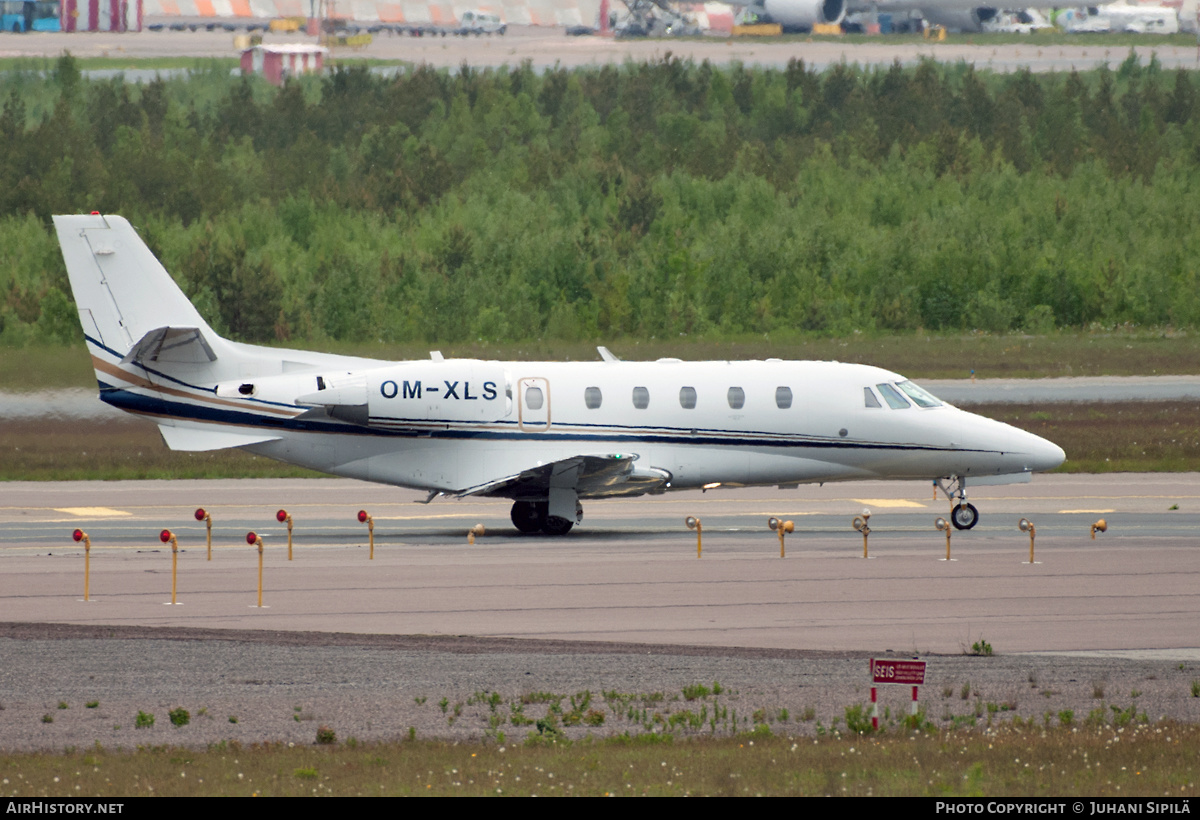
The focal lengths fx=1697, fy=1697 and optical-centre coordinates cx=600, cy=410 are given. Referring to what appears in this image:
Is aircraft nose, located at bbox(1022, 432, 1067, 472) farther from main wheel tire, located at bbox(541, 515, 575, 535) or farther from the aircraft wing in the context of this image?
main wheel tire, located at bbox(541, 515, 575, 535)

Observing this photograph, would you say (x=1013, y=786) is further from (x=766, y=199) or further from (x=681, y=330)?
(x=766, y=199)

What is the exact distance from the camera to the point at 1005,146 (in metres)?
96.6

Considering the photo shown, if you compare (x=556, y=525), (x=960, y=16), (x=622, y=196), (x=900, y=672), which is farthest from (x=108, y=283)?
(x=960, y=16)

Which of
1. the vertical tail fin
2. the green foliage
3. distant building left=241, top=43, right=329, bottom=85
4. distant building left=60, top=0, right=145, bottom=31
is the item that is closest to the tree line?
distant building left=241, top=43, right=329, bottom=85

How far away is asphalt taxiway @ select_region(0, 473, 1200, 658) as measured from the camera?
22125mm

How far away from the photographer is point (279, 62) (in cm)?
10644

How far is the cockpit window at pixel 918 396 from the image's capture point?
1305 inches

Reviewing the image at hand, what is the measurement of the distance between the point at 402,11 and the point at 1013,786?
396 feet

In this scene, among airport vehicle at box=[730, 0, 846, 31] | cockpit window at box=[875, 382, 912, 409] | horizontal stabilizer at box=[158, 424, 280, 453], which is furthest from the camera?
airport vehicle at box=[730, 0, 846, 31]

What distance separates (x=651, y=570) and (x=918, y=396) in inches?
345

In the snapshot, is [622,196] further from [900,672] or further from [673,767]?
[673,767]

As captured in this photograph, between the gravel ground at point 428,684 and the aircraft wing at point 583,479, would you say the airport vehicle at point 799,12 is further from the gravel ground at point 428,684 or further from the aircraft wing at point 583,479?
the gravel ground at point 428,684

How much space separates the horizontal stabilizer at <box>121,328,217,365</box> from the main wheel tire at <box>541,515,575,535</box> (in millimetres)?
6885

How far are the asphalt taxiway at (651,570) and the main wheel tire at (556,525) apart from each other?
0.43 m
